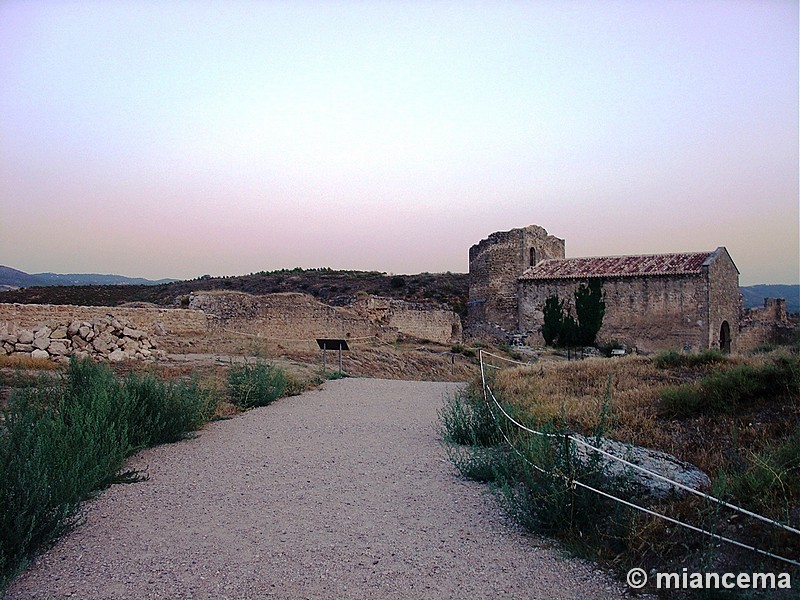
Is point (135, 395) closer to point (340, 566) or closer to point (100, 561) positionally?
point (100, 561)

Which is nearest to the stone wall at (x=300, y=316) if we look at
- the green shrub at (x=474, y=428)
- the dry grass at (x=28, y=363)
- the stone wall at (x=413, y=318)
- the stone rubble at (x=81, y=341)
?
the stone wall at (x=413, y=318)

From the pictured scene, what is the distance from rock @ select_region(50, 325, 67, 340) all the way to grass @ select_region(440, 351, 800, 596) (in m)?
9.79

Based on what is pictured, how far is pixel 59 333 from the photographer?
12.8 meters

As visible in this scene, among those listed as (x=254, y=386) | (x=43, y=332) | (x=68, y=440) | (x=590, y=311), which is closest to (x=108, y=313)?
(x=43, y=332)

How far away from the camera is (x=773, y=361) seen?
780cm

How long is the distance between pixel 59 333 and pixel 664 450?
490 inches

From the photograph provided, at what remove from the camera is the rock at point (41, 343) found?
12273 millimetres

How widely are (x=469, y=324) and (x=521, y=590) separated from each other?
27367 mm

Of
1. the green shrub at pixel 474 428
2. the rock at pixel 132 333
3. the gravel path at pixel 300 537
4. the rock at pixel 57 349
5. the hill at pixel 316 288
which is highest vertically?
the hill at pixel 316 288

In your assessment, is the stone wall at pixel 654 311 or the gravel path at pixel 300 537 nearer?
the gravel path at pixel 300 537

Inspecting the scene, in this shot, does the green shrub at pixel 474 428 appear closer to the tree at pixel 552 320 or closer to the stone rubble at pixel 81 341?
the stone rubble at pixel 81 341

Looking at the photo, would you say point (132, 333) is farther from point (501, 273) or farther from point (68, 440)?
point (501, 273)

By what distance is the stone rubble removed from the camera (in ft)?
39.9

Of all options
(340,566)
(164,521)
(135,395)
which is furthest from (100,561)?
(135,395)
